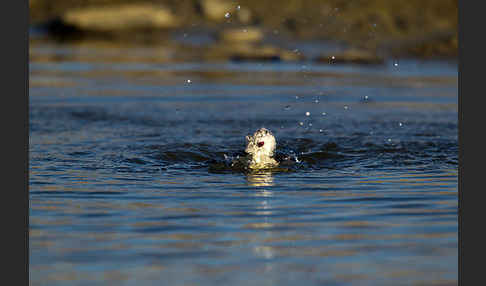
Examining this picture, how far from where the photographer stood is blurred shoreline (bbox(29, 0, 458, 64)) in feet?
74.6

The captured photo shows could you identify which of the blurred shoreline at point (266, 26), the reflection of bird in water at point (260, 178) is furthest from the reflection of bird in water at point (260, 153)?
the blurred shoreline at point (266, 26)

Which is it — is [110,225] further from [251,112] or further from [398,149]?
[251,112]

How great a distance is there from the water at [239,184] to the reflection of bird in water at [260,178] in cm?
2

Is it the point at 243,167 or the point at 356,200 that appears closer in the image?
the point at 356,200

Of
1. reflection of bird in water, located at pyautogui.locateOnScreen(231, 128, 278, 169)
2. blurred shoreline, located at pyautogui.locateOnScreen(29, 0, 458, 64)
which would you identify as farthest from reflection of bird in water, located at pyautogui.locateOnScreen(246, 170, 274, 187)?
blurred shoreline, located at pyautogui.locateOnScreen(29, 0, 458, 64)

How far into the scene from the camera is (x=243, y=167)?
10352 millimetres

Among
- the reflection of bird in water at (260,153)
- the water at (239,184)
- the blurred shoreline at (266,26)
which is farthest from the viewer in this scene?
the blurred shoreline at (266,26)

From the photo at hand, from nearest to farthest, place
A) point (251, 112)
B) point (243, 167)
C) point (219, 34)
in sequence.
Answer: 1. point (243, 167)
2. point (251, 112)
3. point (219, 34)

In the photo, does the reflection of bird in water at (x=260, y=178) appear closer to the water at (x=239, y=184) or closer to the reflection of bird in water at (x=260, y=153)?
the water at (x=239, y=184)

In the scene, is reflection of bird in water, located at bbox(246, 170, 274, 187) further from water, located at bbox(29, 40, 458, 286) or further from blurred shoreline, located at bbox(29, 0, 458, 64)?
blurred shoreline, located at bbox(29, 0, 458, 64)

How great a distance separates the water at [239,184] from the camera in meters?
6.69

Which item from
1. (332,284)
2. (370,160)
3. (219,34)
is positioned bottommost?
(332,284)

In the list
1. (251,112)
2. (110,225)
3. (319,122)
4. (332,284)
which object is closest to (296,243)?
(332,284)

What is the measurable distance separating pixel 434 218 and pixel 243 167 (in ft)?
9.32
